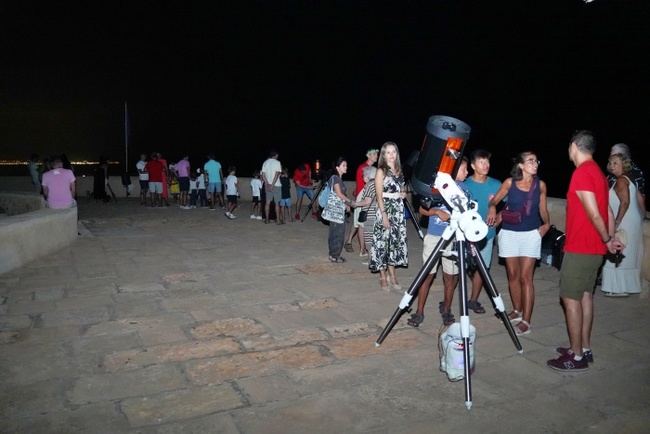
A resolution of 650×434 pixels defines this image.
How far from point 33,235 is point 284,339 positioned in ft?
16.4

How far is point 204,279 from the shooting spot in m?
6.57

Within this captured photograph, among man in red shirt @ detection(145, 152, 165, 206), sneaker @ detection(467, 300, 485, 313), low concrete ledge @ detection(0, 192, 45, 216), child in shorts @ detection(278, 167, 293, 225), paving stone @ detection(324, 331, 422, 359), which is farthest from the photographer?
man in red shirt @ detection(145, 152, 165, 206)

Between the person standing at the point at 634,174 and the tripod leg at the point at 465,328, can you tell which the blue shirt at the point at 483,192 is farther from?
the person standing at the point at 634,174

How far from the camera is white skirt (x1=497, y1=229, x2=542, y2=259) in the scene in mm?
4645

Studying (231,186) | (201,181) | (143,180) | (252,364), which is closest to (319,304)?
(252,364)

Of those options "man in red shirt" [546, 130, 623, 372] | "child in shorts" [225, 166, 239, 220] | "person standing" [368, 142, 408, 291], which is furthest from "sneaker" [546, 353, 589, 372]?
"child in shorts" [225, 166, 239, 220]

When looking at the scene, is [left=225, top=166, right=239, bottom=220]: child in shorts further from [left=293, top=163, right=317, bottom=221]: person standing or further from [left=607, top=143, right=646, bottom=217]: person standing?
[left=607, top=143, right=646, bottom=217]: person standing

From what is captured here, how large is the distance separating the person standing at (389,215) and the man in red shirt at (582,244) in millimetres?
1921

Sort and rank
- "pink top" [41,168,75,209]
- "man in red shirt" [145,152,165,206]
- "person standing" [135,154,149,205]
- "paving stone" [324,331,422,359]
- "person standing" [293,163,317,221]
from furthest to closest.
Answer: "person standing" [135,154,149,205] → "man in red shirt" [145,152,165,206] → "person standing" [293,163,317,221] → "pink top" [41,168,75,209] → "paving stone" [324,331,422,359]

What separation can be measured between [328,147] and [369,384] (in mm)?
57748

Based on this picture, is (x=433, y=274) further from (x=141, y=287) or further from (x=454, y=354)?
(x=141, y=287)

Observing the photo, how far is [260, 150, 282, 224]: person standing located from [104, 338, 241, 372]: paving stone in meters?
6.90

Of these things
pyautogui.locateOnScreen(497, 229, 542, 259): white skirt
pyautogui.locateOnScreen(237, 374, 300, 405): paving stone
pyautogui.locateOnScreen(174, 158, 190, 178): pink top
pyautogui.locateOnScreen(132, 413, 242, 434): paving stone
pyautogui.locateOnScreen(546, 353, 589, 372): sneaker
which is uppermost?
pyautogui.locateOnScreen(497, 229, 542, 259): white skirt

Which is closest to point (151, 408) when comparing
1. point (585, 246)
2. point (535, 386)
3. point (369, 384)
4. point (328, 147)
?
point (369, 384)
